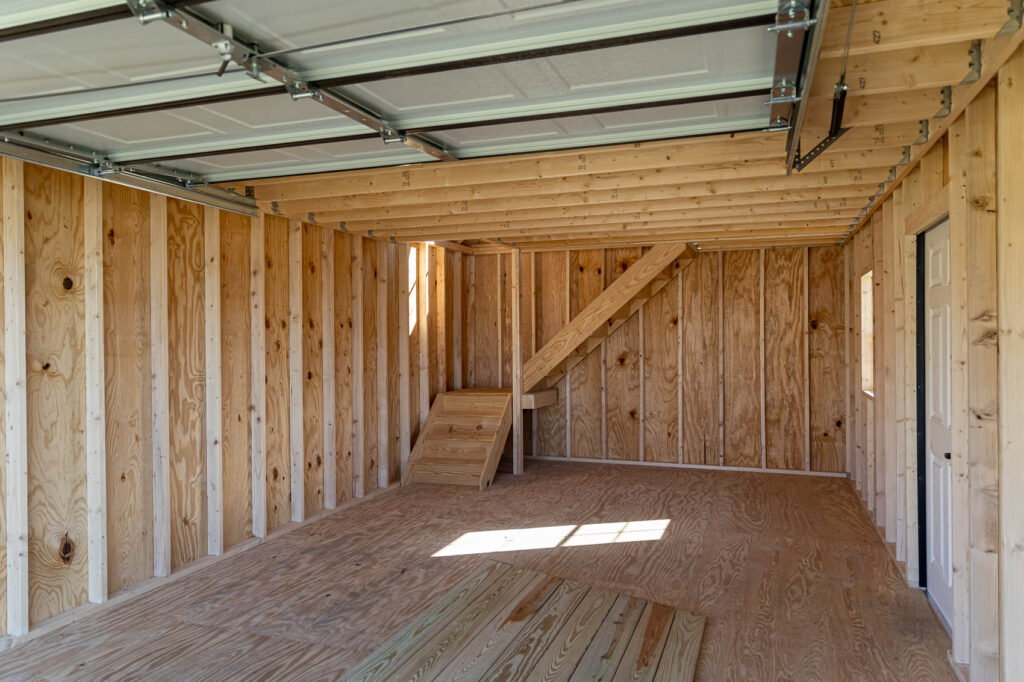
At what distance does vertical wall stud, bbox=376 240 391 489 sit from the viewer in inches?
256

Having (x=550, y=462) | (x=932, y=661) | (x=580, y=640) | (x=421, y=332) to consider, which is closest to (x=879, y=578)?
(x=932, y=661)

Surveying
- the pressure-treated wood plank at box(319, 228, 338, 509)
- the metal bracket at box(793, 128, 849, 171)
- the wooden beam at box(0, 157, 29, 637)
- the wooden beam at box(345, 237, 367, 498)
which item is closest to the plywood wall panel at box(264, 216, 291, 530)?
the pressure-treated wood plank at box(319, 228, 338, 509)

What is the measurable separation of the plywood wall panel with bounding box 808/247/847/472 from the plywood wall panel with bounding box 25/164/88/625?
6.79m

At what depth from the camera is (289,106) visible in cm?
275

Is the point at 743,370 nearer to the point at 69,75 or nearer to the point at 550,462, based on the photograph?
the point at 550,462

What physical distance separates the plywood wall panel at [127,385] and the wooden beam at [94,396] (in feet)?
0.41

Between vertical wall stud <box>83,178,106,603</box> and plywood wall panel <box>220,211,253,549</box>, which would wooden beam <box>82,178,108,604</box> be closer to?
vertical wall stud <box>83,178,106,603</box>

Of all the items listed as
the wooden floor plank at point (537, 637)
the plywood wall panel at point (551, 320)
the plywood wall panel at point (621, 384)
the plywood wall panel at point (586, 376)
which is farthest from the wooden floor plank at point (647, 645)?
the plywood wall panel at point (551, 320)

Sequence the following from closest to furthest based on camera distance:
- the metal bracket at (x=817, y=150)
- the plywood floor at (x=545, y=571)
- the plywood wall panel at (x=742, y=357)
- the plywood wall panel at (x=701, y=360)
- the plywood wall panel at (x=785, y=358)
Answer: the metal bracket at (x=817, y=150)
the plywood floor at (x=545, y=571)
the plywood wall panel at (x=785, y=358)
the plywood wall panel at (x=742, y=357)
the plywood wall panel at (x=701, y=360)

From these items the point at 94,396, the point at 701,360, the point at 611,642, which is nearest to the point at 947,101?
the point at 611,642

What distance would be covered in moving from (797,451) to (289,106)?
655cm

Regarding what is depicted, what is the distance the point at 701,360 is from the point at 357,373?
3963mm

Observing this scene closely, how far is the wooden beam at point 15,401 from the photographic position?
10.7 feet

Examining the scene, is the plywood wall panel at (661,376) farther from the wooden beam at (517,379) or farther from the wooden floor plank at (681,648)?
the wooden floor plank at (681,648)
